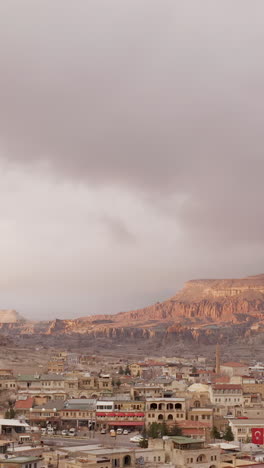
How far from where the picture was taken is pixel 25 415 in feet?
283

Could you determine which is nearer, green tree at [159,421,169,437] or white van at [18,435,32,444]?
white van at [18,435,32,444]

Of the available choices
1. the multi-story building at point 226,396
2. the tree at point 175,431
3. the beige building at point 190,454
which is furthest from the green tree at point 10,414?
the multi-story building at point 226,396

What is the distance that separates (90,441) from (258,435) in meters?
18.5

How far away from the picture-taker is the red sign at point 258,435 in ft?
246

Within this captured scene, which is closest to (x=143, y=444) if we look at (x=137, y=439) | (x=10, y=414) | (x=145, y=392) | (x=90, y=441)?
(x=137, y=439)

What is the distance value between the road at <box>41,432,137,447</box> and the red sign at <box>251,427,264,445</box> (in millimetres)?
13500

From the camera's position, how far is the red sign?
7506cm

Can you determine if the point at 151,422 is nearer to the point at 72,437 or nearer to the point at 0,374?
the point at 72,437

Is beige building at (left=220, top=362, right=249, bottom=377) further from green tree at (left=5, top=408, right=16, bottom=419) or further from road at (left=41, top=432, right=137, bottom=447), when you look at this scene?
road at (left=41, top=432, right=137, bottom=447)

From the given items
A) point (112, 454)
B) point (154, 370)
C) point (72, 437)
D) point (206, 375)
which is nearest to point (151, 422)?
point (72, 437)

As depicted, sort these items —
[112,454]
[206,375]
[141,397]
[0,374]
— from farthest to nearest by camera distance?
[206,375], [0,374], [141,397], [112,454]

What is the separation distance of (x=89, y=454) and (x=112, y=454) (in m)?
1.80

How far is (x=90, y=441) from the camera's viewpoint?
232 ft

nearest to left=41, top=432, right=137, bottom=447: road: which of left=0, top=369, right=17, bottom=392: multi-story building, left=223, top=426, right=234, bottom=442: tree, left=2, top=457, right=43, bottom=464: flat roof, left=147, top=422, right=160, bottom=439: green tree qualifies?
left=147, top=422, right=160, bottom=439: green tree
